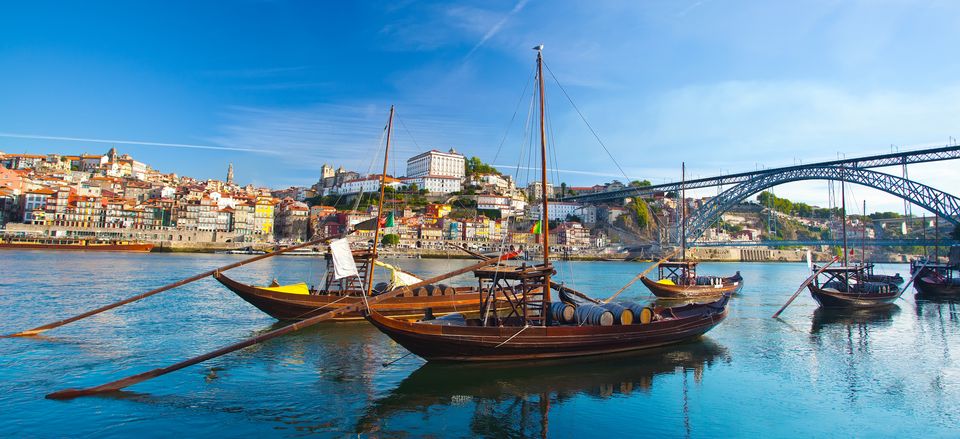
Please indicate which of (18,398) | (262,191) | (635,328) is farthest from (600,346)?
(262,191)

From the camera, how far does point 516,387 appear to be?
364 inches

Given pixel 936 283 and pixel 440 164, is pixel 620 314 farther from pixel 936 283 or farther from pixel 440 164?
pixel 440 164

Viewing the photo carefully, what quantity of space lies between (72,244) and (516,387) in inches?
3061

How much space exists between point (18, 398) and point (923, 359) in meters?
Answer: 18.6

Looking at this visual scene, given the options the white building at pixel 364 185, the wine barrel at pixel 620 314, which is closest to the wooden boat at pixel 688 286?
the wine barrel at pixel 620 314

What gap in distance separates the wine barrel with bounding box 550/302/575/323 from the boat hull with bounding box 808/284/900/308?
1515 centimetres

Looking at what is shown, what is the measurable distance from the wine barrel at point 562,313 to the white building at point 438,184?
318 feet

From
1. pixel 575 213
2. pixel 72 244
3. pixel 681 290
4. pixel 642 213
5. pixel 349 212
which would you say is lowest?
pixel 681 290

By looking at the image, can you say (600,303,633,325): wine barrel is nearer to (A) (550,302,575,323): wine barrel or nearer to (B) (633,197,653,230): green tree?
(A) (550,302,575,323): wine barrel

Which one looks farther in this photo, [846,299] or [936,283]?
[936,283]

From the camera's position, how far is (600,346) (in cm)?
1124

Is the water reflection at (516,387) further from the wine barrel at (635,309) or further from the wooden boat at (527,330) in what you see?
the wine barrel at (635,309)

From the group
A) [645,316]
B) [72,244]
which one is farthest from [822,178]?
[72,244]

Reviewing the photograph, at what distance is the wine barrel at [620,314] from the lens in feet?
38.0
